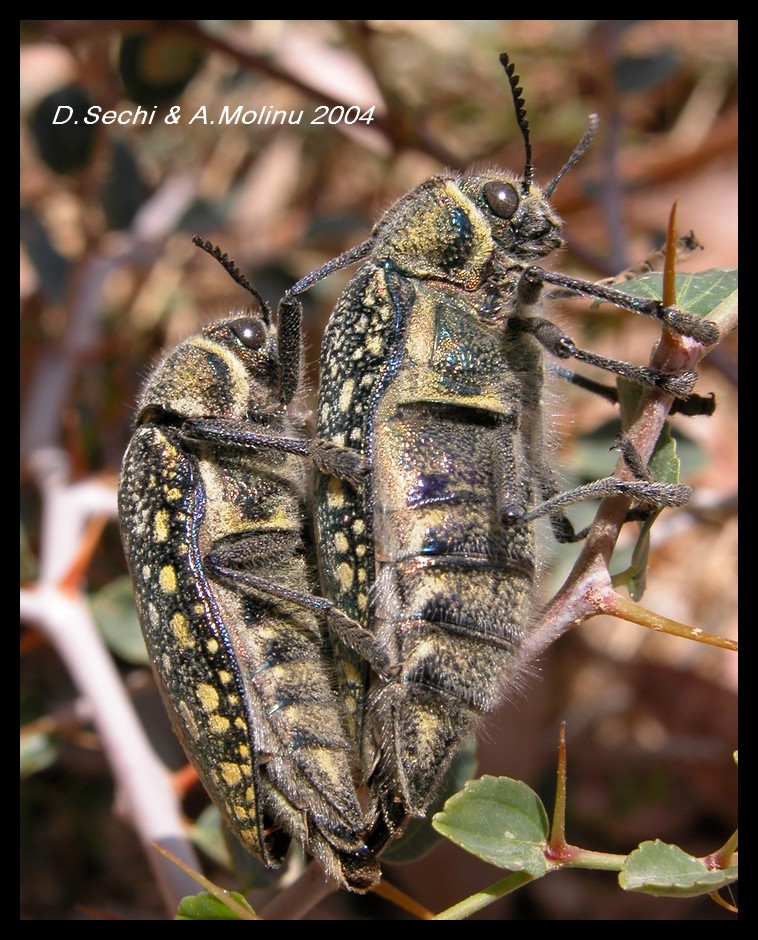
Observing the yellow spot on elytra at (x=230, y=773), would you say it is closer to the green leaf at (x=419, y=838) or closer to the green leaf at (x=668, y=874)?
the green leaf at (x=419, y=838)

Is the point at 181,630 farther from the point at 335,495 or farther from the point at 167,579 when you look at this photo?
the point at 335,495

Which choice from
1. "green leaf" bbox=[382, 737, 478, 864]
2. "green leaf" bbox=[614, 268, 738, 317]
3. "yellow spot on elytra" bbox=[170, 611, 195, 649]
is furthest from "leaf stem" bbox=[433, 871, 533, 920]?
"green leaf" bbox=[614, 268, 738, 317]

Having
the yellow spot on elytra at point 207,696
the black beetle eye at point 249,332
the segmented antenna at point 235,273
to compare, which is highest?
the segmented antenna at point 235,273

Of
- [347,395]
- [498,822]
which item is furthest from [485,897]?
[347,395]

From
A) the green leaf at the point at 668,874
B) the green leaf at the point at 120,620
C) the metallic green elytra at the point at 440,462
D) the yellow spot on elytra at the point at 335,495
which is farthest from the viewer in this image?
the green leaf at the point at 120,620

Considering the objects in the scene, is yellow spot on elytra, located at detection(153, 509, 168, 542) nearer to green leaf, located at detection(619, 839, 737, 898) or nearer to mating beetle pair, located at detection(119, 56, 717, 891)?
mating beetle pair, located at detection(119, 56, 717, 891)

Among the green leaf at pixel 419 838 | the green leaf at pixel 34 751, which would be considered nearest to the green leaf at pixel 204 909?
the green leaf at pixel 419 838

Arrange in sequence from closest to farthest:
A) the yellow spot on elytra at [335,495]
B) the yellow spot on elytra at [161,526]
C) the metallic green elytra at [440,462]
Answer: the metallic green elytra at [440,462]
the yellow spot on elytra at [335,495]
the yellow spot on elytra at [161,526]

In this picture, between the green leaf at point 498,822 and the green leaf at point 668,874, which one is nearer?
the green leaf at point 668,874
